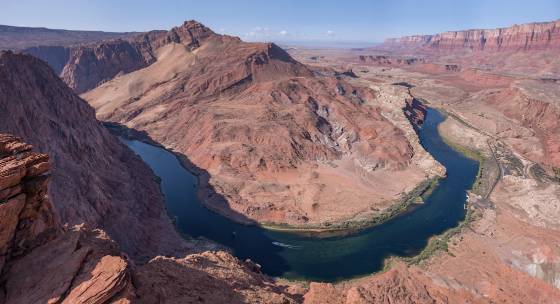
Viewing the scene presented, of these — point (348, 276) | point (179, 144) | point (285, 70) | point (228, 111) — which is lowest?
point (348, 276)

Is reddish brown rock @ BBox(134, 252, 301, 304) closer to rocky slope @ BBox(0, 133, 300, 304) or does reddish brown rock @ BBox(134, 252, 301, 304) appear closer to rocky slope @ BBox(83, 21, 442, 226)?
rocky slope @ BBox(0, 133, 300, 304)

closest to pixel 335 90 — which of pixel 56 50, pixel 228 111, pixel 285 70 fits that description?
pixel 285 70

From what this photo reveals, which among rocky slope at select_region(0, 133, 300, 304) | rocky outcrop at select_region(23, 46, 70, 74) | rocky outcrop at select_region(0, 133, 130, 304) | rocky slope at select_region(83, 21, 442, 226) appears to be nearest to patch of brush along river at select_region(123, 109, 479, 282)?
rocky slope at select_region(83, 21, 442, 226)

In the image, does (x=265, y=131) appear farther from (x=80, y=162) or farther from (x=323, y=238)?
(x=80, y=162)

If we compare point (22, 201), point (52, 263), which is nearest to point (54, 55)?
point (22, 201)

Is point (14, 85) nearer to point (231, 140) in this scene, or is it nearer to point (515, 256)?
point (231, 140)
